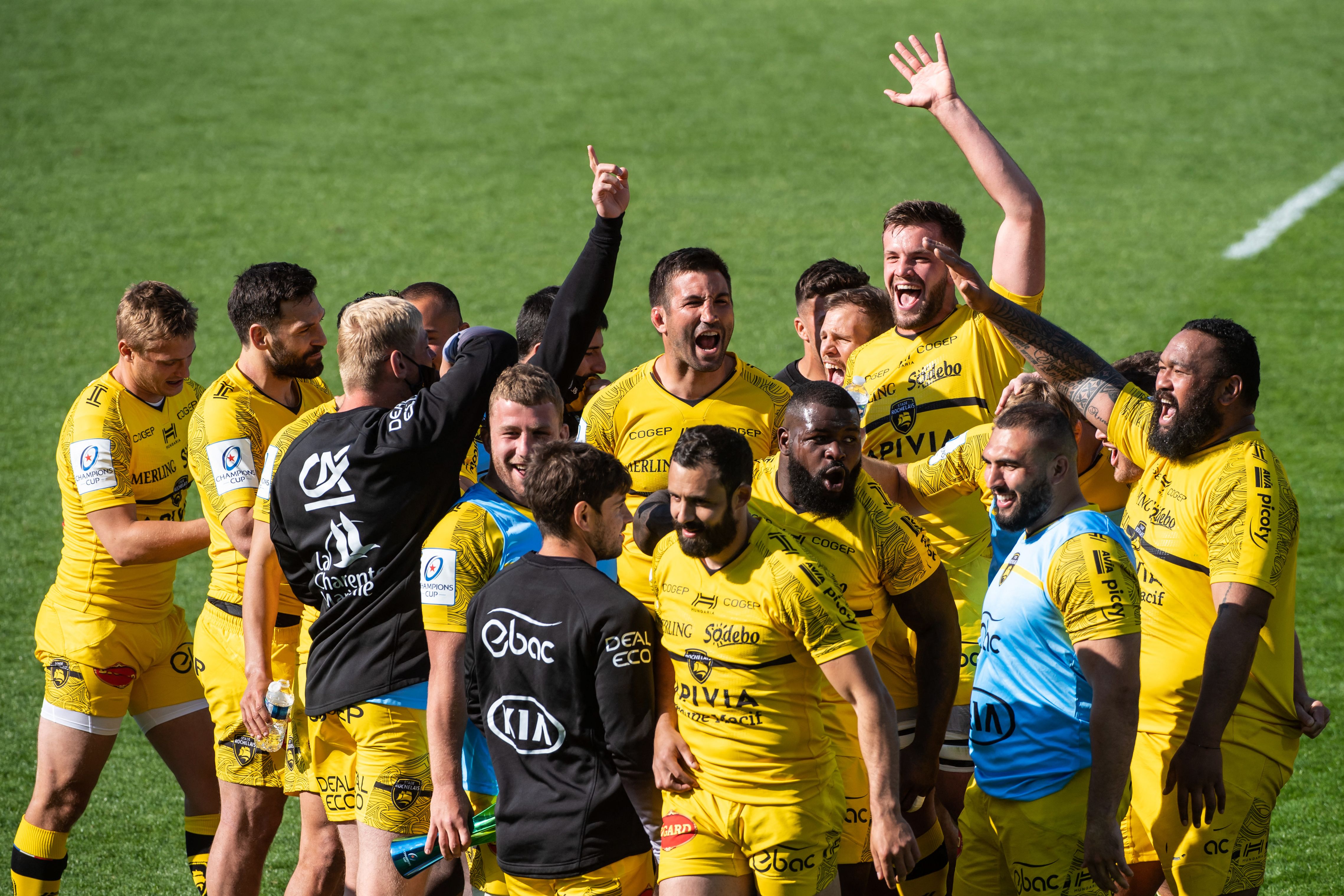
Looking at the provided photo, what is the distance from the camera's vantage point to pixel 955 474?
480 cm

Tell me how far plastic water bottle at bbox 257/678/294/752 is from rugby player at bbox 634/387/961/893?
1.52m

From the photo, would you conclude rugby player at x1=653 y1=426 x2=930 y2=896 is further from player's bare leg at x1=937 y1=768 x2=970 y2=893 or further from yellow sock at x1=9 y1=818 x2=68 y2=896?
yellow sock at x1=9 y1=818 x2=68 y2=896

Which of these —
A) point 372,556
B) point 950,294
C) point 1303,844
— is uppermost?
point 950,294

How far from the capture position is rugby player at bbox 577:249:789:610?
198 inches

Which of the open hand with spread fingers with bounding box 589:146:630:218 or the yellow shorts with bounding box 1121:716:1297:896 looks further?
the open hand with spread fingers with bounding box 589:146:630:218

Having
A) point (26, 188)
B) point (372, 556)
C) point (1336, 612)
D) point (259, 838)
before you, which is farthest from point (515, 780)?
point (26, 188)

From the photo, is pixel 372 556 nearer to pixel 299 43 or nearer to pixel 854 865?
pixel 854 865

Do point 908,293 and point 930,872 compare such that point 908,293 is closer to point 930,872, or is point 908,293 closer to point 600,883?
point 930,872

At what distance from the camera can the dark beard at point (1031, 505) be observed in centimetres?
423

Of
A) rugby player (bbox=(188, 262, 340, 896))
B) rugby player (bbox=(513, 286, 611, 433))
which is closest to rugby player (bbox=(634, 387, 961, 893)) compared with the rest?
rugby player (bbox=(513, 286, 611, 433))

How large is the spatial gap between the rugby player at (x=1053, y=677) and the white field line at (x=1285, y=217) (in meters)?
13.9

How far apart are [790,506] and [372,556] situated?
4.69 feet

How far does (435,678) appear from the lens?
4.14m

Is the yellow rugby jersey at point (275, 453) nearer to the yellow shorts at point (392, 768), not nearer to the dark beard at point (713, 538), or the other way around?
the yellow shorts at point (392, 768)
